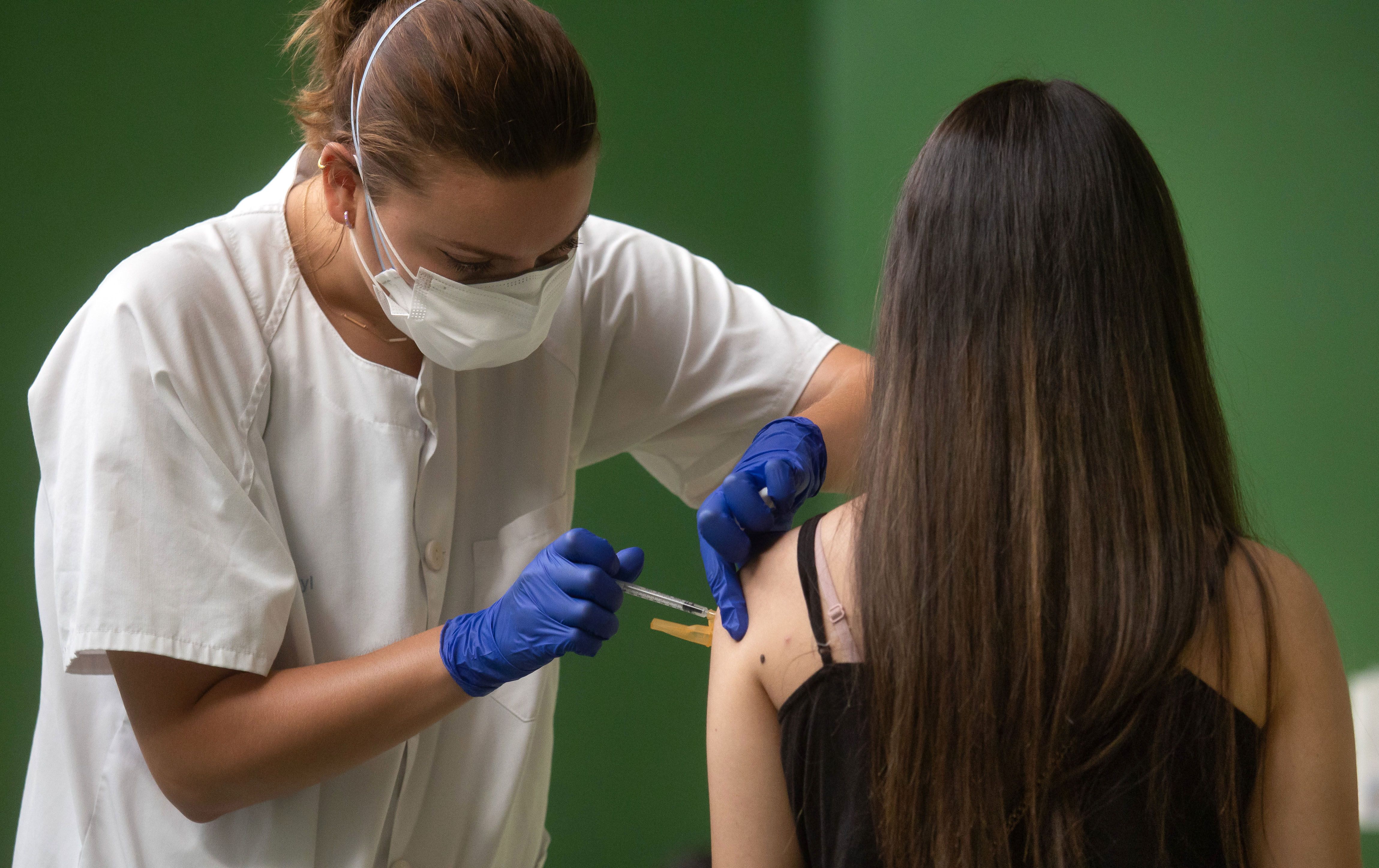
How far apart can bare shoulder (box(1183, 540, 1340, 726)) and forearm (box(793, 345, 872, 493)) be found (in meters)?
0.51

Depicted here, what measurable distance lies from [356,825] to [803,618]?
59cm

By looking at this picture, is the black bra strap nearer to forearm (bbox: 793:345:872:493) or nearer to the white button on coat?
forearm (bbox: 793:345:872:493)

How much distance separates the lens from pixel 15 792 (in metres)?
1.59

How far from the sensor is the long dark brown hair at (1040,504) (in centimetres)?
76

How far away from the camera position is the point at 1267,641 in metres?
0.74

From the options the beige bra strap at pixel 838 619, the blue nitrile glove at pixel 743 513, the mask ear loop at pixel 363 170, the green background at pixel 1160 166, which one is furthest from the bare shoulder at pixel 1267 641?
the green background at pixel 1160 166

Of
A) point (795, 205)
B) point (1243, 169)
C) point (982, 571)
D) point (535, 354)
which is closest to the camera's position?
point (982, 571)

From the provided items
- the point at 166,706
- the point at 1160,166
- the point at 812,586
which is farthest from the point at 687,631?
the point at 1160,166

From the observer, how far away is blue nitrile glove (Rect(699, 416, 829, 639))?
914 millimetres

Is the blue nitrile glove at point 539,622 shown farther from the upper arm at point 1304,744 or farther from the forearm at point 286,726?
the upper arm at point 1304,744

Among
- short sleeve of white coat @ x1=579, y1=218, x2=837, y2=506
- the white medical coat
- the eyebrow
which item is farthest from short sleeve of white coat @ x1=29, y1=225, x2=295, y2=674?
short sleeve of white coat @ x1=579, y1=218, x2=837, y2=506

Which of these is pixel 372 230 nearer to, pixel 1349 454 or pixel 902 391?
pixel 902 391

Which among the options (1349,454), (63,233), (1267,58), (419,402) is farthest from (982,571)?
(63,233)

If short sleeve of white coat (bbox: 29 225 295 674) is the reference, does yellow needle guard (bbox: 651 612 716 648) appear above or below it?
below
